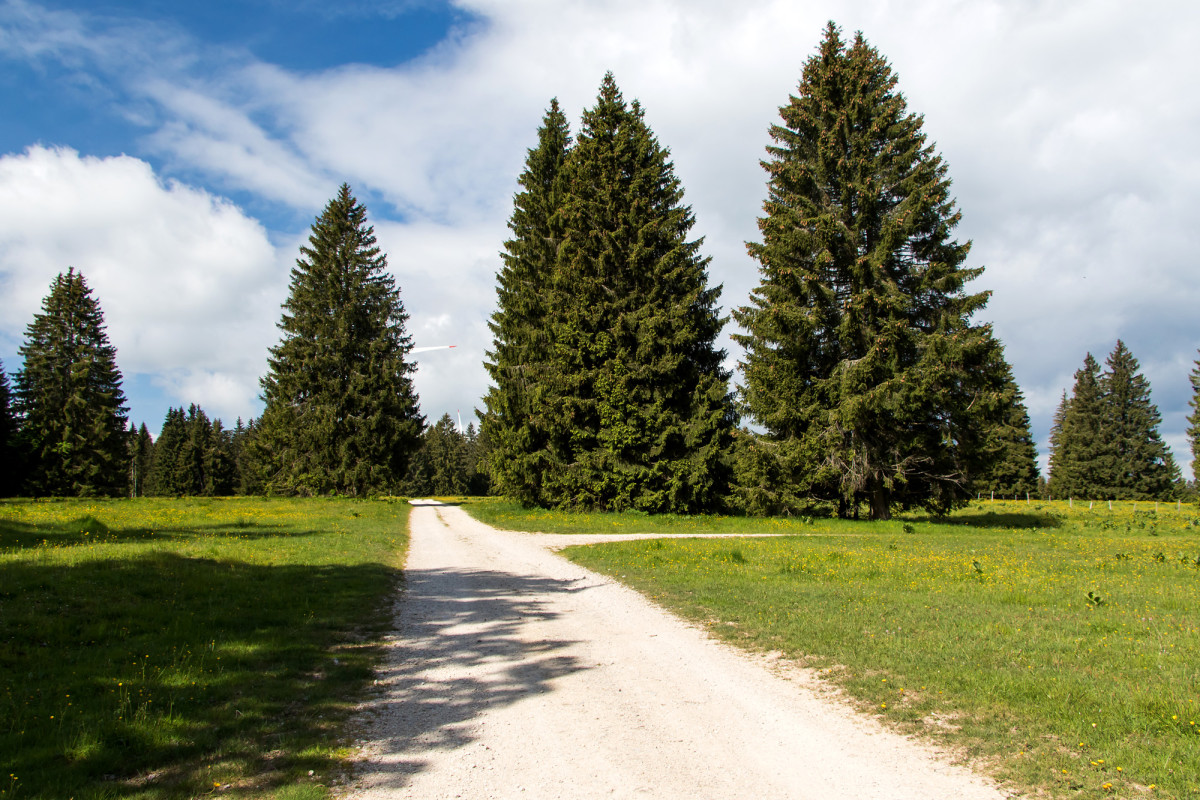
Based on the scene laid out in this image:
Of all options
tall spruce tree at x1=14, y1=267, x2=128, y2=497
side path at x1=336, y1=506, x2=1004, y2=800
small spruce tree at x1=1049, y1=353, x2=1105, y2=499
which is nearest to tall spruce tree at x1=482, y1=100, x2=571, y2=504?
side path at x1=336, y1=506, x2=1004, y2=800

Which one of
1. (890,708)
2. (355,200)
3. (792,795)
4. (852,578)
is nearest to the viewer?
(792,795)

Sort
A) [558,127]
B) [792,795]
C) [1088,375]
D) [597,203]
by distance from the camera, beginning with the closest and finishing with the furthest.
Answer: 1. [792,795]
2. [597,203]
3. [558,127]
4. [1088,375]

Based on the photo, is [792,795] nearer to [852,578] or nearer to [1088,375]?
[852,578]

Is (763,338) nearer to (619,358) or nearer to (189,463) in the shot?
(619,358)

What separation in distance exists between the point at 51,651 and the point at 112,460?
58169mm

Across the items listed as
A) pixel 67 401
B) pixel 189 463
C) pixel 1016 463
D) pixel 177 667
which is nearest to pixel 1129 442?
pixel 1016 463

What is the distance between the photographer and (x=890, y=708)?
550 centimetres

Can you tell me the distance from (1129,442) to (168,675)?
8464cm

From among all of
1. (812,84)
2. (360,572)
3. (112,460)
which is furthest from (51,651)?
(112,460)

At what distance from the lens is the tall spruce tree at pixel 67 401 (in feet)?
163

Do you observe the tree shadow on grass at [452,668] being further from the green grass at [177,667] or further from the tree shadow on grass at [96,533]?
the tree shadow on grass at [96,533]

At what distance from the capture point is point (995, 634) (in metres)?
7.57

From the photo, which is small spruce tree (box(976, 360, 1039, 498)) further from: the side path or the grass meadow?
the side path

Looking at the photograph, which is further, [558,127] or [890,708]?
[558,127]
